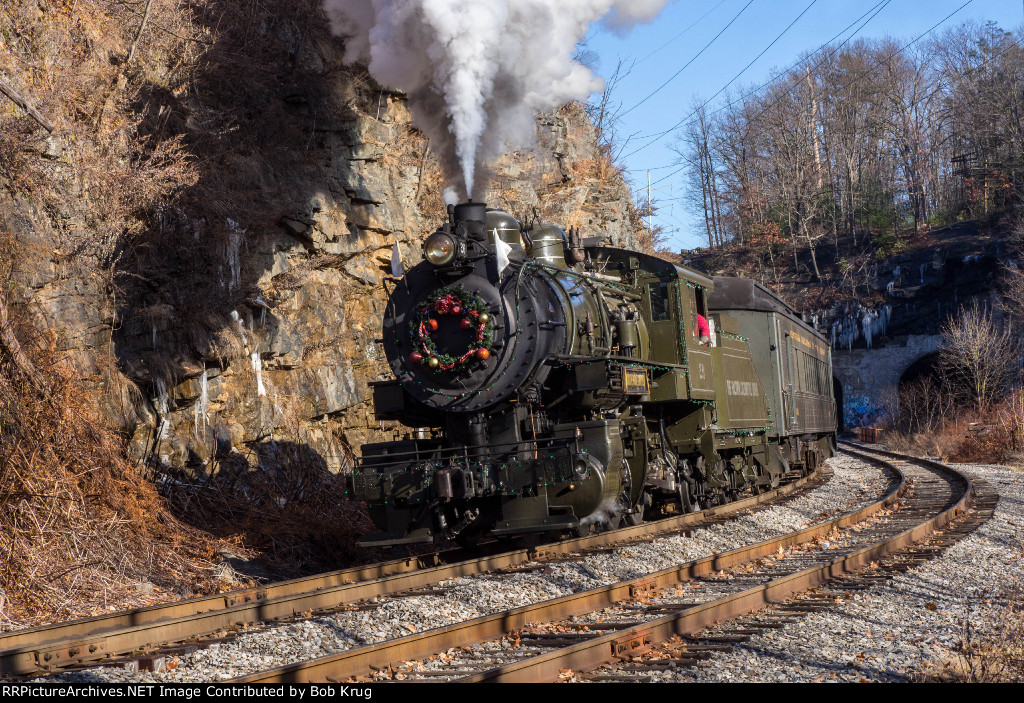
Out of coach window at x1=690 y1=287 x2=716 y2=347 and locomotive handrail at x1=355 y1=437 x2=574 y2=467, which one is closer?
locomotive handrail at x1=355 y1=437 x2=574 y2=467

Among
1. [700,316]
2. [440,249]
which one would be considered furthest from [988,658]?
[700,316]

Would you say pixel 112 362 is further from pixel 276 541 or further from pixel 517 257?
pixel 517 257

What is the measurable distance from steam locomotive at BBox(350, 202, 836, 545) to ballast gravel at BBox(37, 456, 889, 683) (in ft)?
1.80

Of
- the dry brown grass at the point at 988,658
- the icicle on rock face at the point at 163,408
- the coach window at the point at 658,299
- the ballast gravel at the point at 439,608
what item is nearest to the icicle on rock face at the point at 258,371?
the icicle on rock face at the point at 163,408

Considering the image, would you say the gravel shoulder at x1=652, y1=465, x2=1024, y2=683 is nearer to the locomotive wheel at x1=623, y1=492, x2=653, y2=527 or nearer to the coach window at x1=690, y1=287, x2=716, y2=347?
the locomotive wheel at x1=623, y1=492, x2=653, y2=527

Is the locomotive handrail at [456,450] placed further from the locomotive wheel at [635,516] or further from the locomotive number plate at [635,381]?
the locomotive wheel at [635,516]

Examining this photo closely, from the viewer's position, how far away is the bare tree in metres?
32.4

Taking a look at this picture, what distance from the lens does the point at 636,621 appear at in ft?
22.6

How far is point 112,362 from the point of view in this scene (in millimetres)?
12883

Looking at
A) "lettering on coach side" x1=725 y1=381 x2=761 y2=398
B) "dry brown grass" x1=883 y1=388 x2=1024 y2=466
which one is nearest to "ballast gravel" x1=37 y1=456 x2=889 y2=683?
"lettering on coach side" x1=725 y1=381 x2=761 y2=398

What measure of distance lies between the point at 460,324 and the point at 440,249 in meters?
0.82

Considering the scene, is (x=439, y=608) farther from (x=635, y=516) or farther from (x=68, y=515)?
(x=635, y=516)

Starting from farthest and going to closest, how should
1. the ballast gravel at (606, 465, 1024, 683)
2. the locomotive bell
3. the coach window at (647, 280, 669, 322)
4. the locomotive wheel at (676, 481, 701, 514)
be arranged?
the locomotive wheel at (676, 481, 701, 514) < the coach window at (647, 280, 669, 322) < the locomotive bell < the ballast gravel at (606, 465, 1024, 683)
